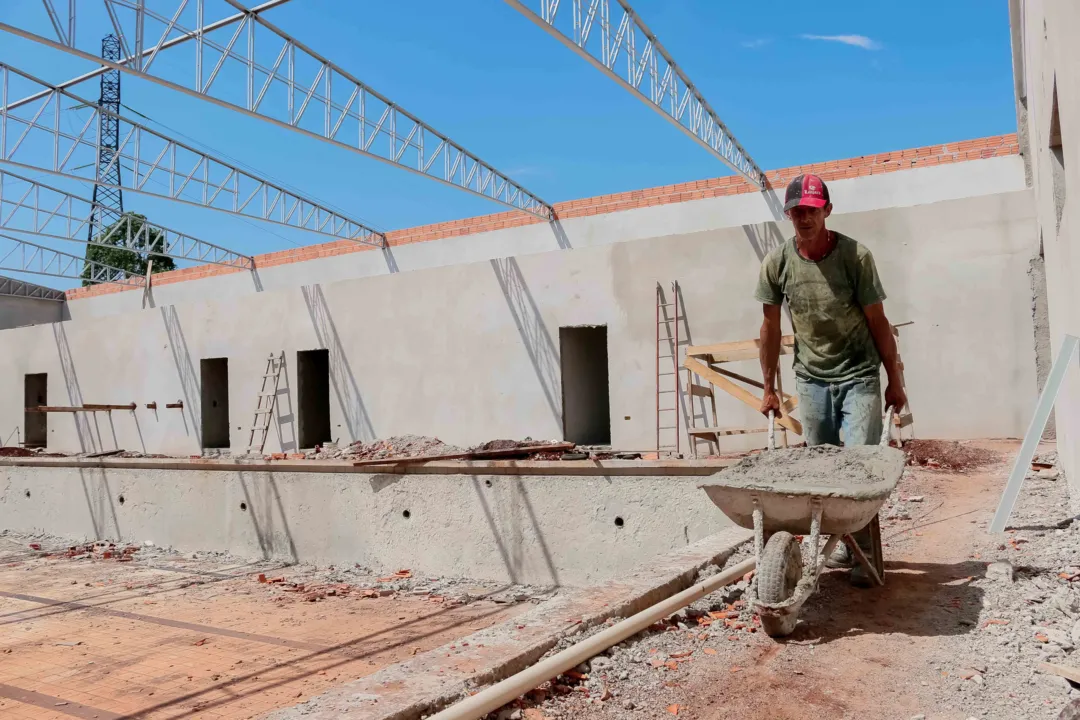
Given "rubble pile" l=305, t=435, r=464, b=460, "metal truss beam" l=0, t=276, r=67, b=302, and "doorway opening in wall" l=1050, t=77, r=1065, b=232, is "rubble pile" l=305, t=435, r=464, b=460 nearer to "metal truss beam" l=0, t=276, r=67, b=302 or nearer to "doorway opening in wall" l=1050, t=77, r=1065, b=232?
"doorway opening in wall" l=1050, t=77, r=1065, b=232

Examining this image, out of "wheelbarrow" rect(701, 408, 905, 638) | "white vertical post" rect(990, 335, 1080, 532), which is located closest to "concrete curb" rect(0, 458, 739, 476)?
"white vertical post" rect(990, 335, 1080, 532)

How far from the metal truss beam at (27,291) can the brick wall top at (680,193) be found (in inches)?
364

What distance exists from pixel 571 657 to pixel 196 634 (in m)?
5.24

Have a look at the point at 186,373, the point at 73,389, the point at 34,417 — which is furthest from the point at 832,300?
the point at 34,417

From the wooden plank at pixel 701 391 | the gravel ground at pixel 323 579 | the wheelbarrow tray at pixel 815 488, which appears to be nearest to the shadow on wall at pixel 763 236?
the wooden plank at pixel 701 391

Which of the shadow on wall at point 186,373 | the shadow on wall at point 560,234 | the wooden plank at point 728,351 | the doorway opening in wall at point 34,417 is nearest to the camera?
the wooden plank at point 728,351

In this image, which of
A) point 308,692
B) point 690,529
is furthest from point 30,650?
point 690,529

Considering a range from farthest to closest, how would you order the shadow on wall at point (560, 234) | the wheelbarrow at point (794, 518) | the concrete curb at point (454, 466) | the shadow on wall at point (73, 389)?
the shadow on wall at point (73, 389) < the shadow on wall at point (560, 234) < the concrete curb at point (454, 466) < the wheelbarrow at point (794, 518)

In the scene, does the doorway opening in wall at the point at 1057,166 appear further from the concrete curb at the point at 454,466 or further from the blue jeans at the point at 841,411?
A: the concrete curb at the point at 454,466

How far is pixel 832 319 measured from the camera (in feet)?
11.7

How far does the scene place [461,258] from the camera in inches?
715

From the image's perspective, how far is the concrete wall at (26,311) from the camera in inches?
1024

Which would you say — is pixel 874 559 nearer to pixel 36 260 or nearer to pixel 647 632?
pixel 647 632

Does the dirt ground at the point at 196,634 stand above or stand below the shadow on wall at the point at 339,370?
below
